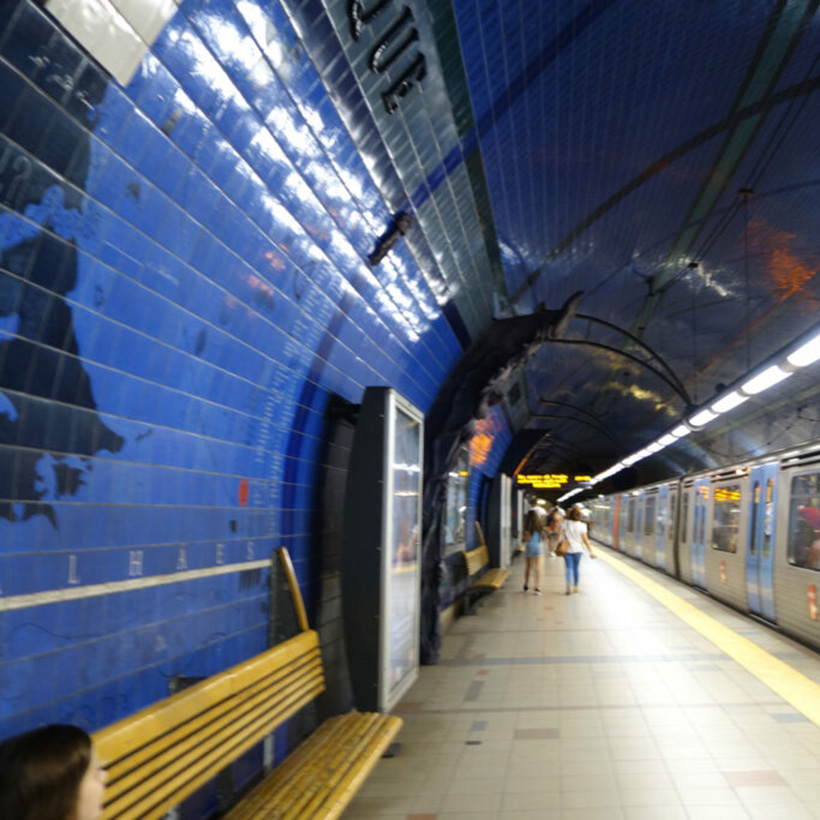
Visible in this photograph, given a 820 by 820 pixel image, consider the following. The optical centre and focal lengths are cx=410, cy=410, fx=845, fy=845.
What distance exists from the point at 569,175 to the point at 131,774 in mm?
5801

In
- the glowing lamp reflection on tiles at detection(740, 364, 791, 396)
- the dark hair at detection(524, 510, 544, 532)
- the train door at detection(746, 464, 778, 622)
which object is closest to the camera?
the glowing lamp reflection on tiles at detection(740, 364, 791, 396)

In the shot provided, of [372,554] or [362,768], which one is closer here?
[362,768]

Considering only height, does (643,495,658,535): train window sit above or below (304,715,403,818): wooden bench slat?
above

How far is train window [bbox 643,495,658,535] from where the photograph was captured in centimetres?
2130

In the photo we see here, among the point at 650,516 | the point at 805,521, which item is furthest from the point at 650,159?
the point at 650,516

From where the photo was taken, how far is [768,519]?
10352 millimetres

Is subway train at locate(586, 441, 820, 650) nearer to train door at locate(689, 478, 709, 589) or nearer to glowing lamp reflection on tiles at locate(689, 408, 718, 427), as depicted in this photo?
train door at locate(689, 478, 709, 589)

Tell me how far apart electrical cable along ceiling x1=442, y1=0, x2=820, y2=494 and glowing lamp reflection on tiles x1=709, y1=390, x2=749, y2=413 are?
118cm

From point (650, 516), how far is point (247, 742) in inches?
775

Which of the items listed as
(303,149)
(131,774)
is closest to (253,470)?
(303,149)

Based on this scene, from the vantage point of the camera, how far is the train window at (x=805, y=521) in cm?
855

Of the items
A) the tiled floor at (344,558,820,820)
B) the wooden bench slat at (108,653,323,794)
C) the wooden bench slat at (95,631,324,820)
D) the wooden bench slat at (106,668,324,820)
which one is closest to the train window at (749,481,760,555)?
the tiled floor at (344,558,820,820)

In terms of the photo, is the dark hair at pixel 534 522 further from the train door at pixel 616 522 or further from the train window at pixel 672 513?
the train door at pixel 616 522

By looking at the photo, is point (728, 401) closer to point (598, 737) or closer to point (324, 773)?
point (598, 737)
